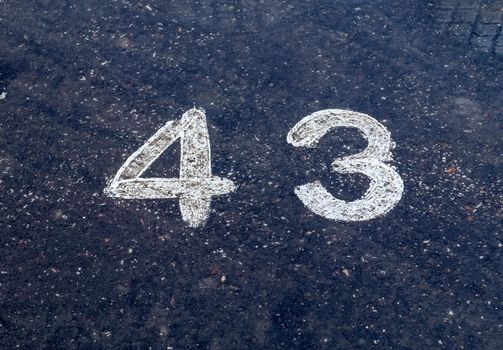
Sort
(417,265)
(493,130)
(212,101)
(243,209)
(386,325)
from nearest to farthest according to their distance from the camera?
1. (386,325)
2. (417,265)
3. (243,209)
4. (493,130)
5. (212,101)

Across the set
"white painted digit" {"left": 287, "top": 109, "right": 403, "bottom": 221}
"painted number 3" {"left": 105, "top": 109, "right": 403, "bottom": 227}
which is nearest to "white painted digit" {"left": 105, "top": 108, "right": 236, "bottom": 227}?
"painted number 3" {"left": 105, "top": 109, "right": 403, "bottom": 227}

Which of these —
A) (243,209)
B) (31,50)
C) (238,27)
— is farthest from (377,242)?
(31,50)

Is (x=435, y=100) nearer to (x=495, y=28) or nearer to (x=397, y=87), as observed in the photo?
(x=397, y=87)

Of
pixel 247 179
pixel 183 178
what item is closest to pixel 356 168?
pixel 247 179

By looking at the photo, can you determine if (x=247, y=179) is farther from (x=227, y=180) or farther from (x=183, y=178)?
(x=183, y=178)

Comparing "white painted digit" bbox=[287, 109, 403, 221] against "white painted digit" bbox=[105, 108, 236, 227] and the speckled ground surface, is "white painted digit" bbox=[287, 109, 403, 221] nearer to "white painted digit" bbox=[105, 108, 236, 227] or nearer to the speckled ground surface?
the speckled ground surface

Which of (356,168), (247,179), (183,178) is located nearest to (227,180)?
(247,179)
